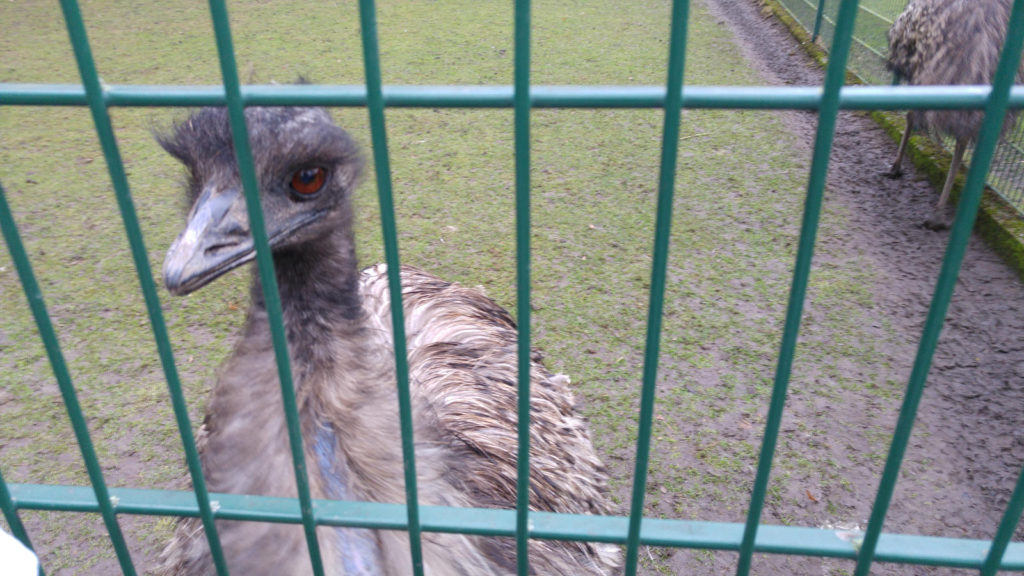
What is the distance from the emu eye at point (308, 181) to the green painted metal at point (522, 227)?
69 cm

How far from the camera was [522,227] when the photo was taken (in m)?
0.90

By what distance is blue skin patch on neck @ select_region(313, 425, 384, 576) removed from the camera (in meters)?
1.29

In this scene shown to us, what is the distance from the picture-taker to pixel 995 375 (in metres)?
2.90

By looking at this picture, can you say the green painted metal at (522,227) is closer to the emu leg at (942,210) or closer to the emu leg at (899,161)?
the emu leg at (942,210)

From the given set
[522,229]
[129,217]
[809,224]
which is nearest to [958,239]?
[809,224]

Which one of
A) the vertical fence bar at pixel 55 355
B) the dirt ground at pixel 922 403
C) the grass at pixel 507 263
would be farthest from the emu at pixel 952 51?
the vertical fence bar at pixel 55 355

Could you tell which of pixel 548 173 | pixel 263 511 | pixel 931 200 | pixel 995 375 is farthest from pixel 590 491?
pixel 931 200

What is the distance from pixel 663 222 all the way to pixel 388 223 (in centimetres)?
30

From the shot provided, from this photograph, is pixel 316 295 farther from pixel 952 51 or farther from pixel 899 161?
pixel 899 161

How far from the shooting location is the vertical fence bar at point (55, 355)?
1.00 metres

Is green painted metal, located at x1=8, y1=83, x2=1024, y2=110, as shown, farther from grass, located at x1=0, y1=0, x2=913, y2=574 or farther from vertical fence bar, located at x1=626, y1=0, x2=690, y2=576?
grass, located at x1=0, y1=0, x2=913, y2=574

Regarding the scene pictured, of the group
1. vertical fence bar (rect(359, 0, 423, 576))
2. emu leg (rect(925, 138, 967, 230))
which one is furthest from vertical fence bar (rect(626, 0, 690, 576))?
emu leg (rect(925, 138, 967, 230))

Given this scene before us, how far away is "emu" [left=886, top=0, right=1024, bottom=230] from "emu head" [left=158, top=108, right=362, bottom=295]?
2.89 metres

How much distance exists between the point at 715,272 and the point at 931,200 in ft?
4.77
